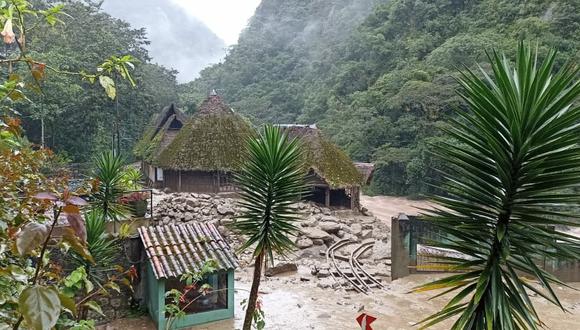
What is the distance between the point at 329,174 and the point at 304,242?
6925 millimetres

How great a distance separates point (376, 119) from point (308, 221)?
52.1ft

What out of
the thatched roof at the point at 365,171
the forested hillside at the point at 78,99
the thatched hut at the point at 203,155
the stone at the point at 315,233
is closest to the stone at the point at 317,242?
the stone at the point at 315,233

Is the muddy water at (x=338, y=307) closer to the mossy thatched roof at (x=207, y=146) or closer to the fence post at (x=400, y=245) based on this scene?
the fence post at (x=400, y=245)

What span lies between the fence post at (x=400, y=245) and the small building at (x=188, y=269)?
208 inches

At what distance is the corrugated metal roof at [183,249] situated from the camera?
7.83 metres

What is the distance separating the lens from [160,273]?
25.0 feet

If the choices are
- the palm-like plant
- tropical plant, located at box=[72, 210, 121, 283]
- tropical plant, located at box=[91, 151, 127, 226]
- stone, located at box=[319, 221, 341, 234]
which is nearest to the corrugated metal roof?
tropical plant, located at box=[91, 151, 127, 226]

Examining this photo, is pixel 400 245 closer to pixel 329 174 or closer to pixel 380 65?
pixel 329 174

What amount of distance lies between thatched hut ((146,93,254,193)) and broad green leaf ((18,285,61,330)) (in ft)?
61.8

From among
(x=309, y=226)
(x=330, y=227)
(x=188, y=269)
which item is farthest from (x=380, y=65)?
(x=188, y=269)

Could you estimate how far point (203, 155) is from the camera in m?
20.8

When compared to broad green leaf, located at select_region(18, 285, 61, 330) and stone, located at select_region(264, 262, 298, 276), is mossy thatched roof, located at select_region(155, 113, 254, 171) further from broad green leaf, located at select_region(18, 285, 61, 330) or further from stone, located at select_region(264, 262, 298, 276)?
broad green leaf, located at select_region(18, 285, 61, 330)

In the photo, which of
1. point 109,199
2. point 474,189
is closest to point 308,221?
point 109,199

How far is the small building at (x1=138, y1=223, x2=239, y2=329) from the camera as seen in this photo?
7.86m
